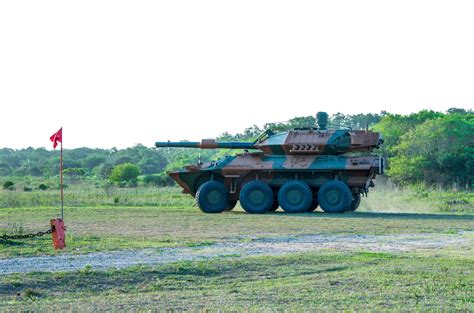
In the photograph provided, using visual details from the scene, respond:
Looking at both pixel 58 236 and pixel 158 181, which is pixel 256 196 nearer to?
pixel 58 236

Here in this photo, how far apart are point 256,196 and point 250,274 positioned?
1725 centimetres

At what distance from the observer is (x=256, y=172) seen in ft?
106

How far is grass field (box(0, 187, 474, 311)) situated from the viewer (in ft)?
38.9

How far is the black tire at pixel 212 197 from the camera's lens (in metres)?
32.2

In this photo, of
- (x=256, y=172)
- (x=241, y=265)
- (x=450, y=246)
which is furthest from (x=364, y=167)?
(x=241, y=265)

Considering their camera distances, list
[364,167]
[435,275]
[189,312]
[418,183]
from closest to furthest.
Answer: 1. [189,312]
2. [435,275]
3. [364,167]
4. [418,183]

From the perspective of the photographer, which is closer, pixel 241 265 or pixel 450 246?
pixel 241 265

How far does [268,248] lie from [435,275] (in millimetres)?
4993

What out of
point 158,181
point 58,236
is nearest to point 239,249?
point 58,236

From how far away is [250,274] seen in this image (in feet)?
47.8

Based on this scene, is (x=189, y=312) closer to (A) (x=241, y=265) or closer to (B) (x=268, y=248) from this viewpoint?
(A) (x=241, y=265)

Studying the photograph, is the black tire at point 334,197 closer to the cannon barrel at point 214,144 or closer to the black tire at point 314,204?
the black tire at point 314,204

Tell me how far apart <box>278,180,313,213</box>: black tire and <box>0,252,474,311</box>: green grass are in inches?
583

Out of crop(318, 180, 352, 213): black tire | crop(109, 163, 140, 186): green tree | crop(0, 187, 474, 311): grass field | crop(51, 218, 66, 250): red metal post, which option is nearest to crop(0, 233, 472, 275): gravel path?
crop(0, 187, 474, 311): grass field
